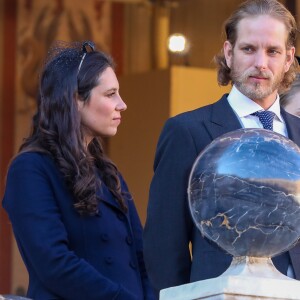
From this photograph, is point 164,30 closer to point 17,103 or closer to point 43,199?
point 17,103

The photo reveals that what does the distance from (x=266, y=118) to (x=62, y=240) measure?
802mm

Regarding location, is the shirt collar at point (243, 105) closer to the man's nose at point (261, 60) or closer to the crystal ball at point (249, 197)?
the man's nose at point (261, 60)

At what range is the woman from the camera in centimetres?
459

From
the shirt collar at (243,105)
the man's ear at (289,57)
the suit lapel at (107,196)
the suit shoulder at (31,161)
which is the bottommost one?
the suit lapel at (107,196)

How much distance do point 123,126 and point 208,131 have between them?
208 inches

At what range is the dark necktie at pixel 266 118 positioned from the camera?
4477mm

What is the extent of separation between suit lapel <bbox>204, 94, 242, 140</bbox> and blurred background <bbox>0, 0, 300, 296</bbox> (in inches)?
196

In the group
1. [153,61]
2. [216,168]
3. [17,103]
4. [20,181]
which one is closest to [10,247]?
[17,103]

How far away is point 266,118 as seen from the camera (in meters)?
4.48

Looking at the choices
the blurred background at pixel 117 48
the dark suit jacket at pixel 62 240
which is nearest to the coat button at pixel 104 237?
the dark suit jacket at pixel 62 240

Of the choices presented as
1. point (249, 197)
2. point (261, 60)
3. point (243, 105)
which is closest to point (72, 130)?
point (243, 105)

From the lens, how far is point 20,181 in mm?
4691

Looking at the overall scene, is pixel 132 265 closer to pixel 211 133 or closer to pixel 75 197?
pixel 75 197

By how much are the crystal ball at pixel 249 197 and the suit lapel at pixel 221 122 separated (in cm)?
68
